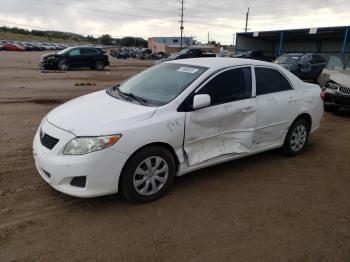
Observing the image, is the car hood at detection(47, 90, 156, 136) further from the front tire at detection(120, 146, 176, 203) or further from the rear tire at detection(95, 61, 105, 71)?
the rear tire at detection(95, 61, 105, 71)

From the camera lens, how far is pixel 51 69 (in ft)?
73.2

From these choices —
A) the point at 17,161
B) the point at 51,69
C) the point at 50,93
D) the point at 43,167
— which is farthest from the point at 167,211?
the point at 51,69

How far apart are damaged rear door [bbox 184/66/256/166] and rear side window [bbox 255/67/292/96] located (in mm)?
182

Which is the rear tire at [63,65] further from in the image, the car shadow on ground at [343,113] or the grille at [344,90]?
the grille at [344,90]

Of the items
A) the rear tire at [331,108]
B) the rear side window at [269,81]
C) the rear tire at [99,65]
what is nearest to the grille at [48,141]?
the rear side window at [269,81]

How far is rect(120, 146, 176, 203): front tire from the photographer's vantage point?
379cm

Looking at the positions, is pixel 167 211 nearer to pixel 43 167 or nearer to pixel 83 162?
pixel 83 162

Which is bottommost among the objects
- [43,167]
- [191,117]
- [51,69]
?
[51,69]

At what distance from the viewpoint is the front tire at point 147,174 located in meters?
3.79

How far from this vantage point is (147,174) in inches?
155

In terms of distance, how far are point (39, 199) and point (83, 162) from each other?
913 millimetres

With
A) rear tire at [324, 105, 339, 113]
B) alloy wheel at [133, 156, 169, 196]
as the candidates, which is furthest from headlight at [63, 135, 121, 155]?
rear tire at [324, 105, 339, 113]

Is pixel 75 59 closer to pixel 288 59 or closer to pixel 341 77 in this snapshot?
pixel 288 59

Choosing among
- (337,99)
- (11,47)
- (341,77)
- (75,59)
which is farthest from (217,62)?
(11,47)
